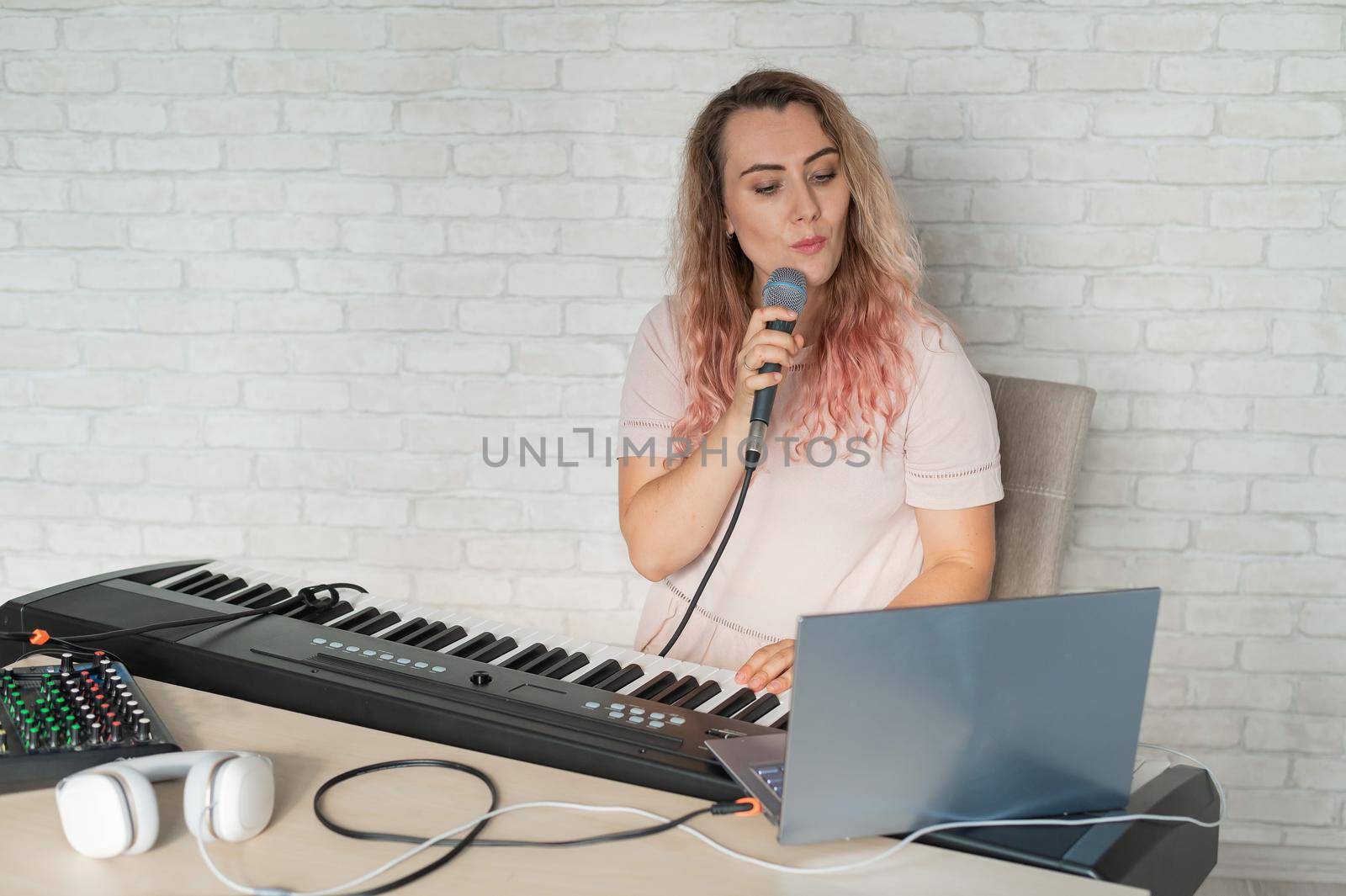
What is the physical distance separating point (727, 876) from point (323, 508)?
1.86 m

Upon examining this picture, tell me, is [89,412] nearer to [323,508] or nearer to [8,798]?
[323,508]

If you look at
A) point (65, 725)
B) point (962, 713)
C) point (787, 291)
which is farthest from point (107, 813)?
point (787, 291)

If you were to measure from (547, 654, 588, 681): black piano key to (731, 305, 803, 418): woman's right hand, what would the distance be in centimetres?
43

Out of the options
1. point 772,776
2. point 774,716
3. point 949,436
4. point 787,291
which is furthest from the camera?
point 949,436

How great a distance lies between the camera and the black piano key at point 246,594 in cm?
146

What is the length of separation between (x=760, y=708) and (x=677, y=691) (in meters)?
0.10

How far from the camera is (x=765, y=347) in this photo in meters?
1.51

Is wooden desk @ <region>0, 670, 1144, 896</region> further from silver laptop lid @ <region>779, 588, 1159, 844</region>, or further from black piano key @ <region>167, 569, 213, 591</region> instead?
black piano key @ <region>167, 569, 213, 591</region>

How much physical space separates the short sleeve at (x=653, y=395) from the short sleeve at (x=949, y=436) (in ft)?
1.29

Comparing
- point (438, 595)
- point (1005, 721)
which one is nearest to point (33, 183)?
point (438, 595)

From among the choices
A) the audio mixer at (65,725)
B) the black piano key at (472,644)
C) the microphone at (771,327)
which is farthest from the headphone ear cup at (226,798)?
the microphone at (771,327)

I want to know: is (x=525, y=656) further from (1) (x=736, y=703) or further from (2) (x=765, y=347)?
(2) (x=765, y=347)

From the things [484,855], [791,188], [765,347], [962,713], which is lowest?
[484,855]

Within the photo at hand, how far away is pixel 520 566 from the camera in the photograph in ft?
8.34
